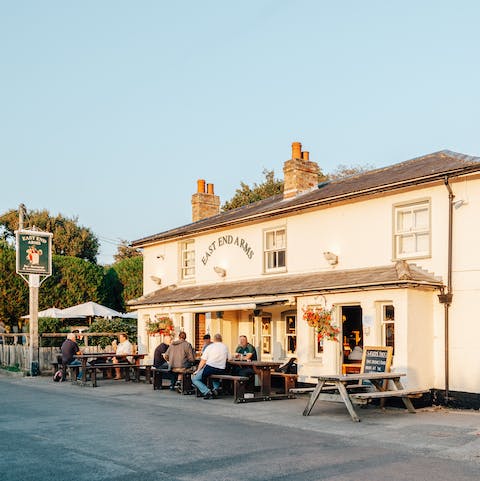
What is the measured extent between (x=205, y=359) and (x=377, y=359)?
423 cm

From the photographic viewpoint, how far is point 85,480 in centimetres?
756

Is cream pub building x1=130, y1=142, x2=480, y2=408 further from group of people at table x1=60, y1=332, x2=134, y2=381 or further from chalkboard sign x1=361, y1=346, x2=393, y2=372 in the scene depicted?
group of people at table x1=60, y1=332, x2=134, y2=381

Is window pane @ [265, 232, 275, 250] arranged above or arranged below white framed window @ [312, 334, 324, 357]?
above

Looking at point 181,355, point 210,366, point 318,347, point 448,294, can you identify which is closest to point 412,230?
point 448,294

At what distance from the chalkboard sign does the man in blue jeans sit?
352 cm

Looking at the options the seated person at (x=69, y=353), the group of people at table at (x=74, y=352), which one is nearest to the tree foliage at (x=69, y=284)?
the group of people at table at (x=74, y=352)

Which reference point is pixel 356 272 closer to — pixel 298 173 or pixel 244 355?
pixel 244 355

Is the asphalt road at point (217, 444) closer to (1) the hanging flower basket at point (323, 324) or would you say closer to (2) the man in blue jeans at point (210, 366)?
(2) the man in blue jeans at point (210, 366)

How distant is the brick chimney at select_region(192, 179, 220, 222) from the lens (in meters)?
27.4

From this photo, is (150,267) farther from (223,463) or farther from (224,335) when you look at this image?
(223,463)

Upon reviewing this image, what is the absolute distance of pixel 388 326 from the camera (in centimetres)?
1550

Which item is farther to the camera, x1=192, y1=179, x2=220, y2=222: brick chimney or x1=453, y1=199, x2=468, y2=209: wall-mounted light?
x1=192, y1=179, x2=220, y2=222: brick chimney

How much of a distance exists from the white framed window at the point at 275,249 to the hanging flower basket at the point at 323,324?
3.49m

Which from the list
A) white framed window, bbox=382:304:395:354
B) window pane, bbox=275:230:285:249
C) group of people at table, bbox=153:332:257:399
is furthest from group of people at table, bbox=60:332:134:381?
white framed window, bbox=382:304:395:354
